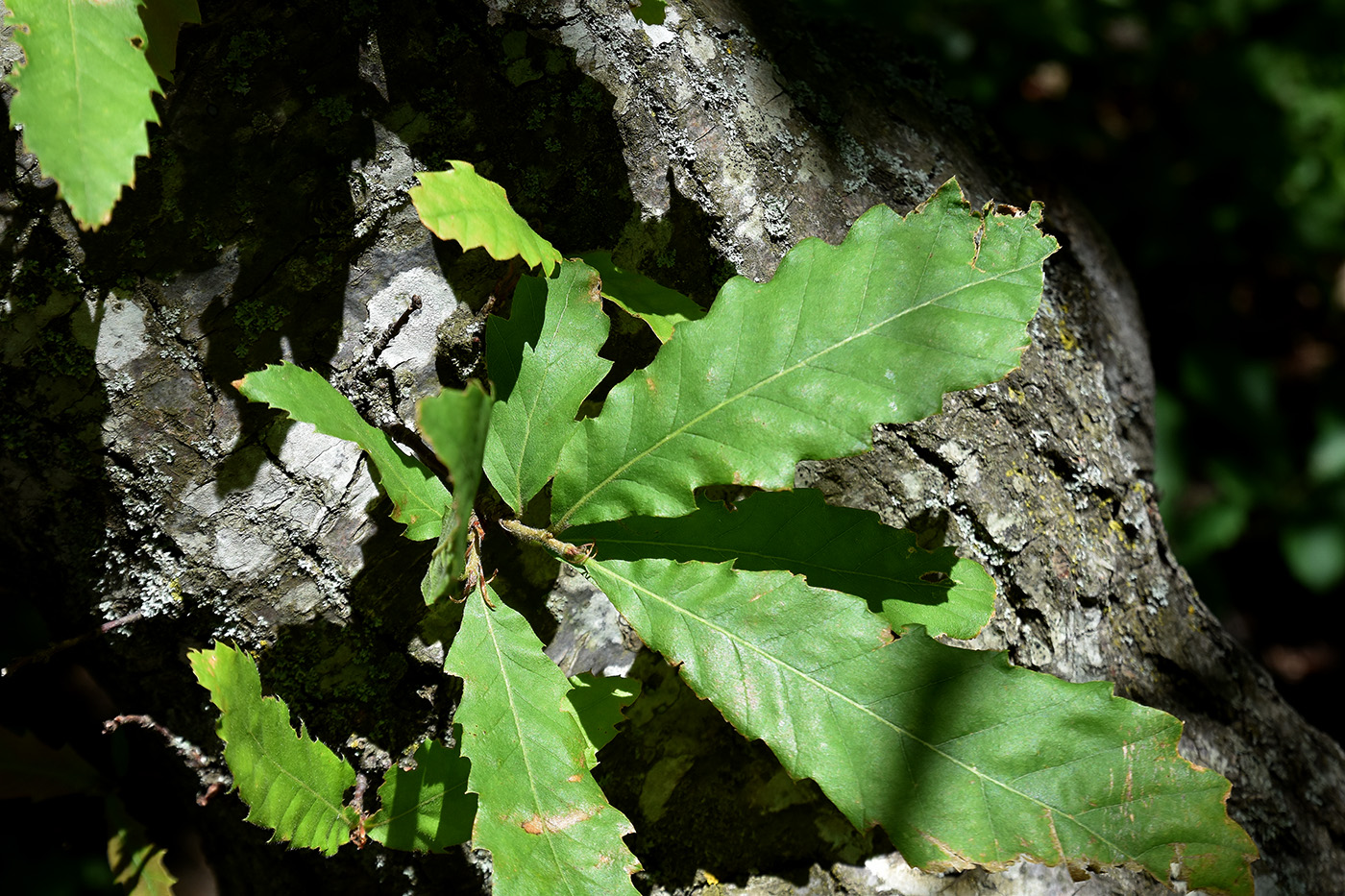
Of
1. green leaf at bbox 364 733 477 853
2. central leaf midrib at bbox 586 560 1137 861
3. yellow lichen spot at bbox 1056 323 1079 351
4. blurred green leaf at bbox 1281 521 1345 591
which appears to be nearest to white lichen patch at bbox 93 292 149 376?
green leaf at bbox 364 733 477 853

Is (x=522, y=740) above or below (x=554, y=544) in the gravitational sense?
below

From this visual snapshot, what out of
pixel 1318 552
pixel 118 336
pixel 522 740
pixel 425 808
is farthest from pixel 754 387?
pixel 1318 552

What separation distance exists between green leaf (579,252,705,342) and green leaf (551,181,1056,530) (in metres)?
0.08

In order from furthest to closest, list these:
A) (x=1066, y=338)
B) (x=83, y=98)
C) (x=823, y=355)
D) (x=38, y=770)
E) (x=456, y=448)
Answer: (x=1066, y=338) < (x=38, y=770) < (x=823, y=355) < (x=83, y=98) < (x=456, y=448)

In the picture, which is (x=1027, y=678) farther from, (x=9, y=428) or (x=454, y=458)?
(x=9, y=428)

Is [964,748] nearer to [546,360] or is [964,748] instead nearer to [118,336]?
[546,360]

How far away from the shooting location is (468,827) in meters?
1.00

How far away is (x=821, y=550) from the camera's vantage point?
38.4 inches

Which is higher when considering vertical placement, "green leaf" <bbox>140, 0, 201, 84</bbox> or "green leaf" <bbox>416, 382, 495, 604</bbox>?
"green leaf" <bbox>140, 0, 201, 84</bbox>

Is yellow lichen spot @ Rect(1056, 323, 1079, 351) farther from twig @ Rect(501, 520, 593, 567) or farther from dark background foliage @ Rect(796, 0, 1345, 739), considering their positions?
dark background foliage @ Rect(796, 0, 1345, 739)

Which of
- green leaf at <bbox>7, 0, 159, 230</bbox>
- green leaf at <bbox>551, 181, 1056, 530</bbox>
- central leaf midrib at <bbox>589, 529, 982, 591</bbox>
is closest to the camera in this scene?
green leaf at <bbox>7, 0, 159, 230</bbox>

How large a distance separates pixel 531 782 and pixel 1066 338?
41.6 inches

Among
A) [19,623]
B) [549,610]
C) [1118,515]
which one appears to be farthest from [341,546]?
[1118,515]

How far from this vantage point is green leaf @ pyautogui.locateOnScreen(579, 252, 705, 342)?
100cm
